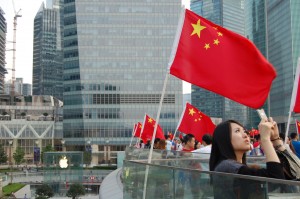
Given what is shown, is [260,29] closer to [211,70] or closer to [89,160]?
[89,160]

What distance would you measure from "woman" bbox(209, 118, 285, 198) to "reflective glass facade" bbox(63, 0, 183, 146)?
9528cm

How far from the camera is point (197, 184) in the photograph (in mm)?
4871

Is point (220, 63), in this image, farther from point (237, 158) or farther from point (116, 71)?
point (116, 71)

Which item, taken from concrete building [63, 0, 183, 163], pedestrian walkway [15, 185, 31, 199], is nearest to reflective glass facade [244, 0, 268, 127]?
concrete building [63, 0, 183, 163]

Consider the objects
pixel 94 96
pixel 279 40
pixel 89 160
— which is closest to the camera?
pixel 89 160

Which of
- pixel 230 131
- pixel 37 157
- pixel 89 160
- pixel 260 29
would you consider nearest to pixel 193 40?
pixel 230 131

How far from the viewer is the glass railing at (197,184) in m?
3.67

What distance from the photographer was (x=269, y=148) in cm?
398

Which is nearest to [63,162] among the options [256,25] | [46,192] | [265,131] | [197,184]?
[46,192]

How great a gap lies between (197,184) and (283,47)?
12571 centimetres

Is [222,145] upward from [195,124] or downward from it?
upward

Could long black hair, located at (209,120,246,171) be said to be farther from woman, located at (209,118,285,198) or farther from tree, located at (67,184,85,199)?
tree, located at (67,184,85,199)

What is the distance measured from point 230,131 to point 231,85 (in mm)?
2981

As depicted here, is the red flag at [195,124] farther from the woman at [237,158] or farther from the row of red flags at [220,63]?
the woman at [237,158]
